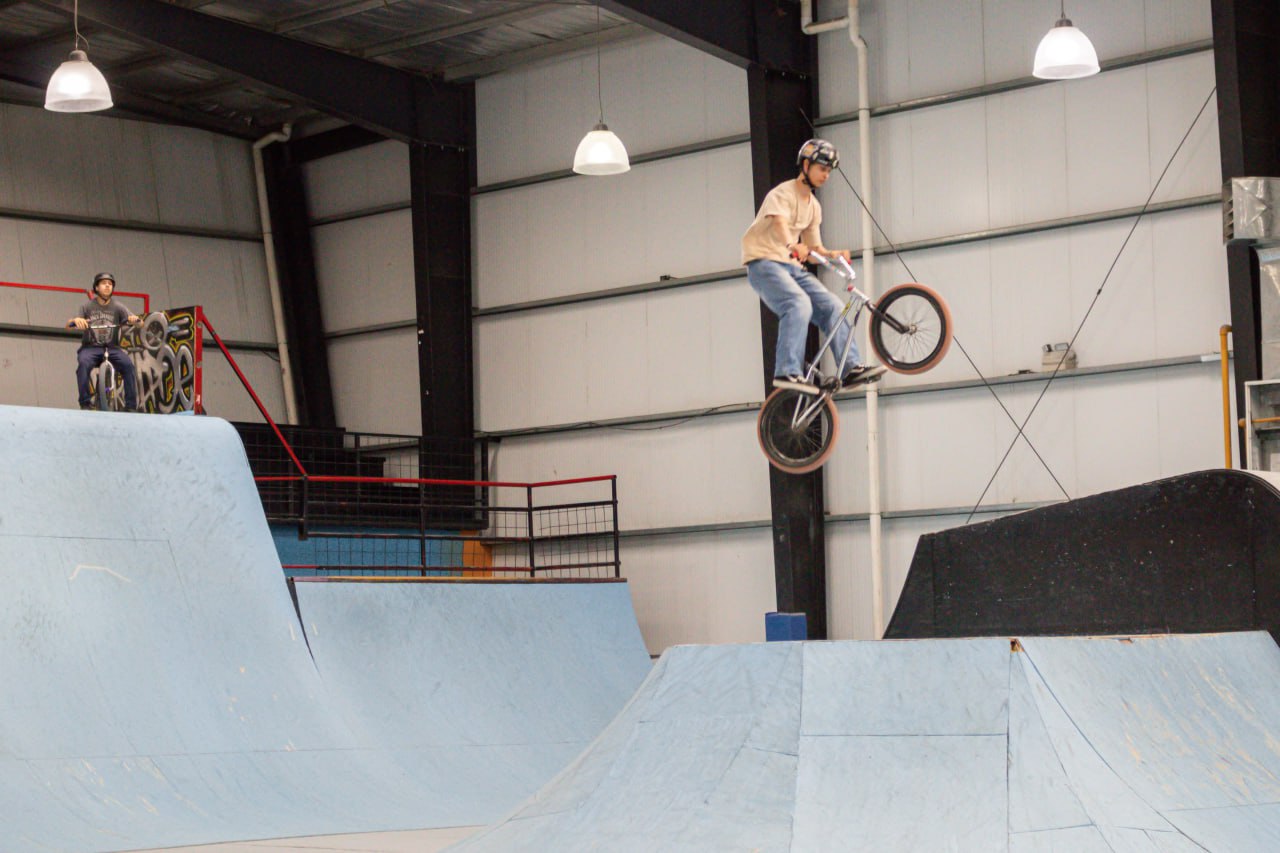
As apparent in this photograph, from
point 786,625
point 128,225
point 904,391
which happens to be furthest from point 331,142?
point 786,625

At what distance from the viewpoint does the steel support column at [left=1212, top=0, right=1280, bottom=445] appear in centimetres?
1192

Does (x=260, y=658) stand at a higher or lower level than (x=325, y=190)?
lower

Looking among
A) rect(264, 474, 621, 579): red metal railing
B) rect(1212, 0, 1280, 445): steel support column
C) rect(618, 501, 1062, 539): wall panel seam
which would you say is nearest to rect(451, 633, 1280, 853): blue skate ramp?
rect(1212, 0, 1280, 445): steel support column

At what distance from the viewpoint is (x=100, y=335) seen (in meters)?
11.9

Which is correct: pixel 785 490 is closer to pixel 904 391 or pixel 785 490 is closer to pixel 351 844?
pixel 904 391

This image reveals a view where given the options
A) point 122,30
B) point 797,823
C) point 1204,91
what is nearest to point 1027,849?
point 797,823

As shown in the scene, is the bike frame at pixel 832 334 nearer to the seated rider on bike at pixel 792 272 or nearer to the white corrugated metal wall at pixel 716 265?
the seated rider on bike at pixel 792 272

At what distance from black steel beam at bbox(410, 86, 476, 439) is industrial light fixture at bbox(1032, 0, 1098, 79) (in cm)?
870

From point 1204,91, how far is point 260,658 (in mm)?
9484

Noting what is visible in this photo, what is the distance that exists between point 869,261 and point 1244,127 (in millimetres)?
3766

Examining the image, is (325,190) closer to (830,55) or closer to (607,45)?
(607,45)

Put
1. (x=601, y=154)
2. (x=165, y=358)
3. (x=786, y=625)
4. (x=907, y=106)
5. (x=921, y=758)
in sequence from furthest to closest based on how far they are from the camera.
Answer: (x=907, y=106) → (x=601, y=154) → (x=165, y=358) → (x=786, y=625) → (x=921, y=758)

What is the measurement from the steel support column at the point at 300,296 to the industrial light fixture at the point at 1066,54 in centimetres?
1141

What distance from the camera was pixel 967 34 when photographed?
46.8 ft
